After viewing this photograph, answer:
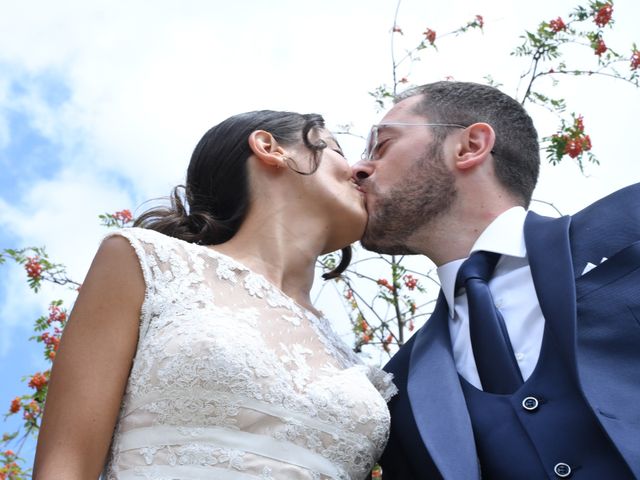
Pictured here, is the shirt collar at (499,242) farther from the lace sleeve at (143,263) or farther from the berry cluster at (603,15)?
the berry cluster at (603,15)

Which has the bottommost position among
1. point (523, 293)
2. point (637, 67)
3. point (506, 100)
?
point (523, 293)

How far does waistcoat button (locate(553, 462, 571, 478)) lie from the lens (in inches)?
108

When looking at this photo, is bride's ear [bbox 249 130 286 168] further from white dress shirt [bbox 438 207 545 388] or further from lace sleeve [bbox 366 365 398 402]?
lace sleeve [bbox 366 365 398 402]

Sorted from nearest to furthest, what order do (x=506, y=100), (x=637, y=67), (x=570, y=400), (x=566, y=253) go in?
(x=570, y=400)
(x=566, y=253)
(x=506, y=100)
(x=637, y=67)

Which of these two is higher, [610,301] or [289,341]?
[289,341]

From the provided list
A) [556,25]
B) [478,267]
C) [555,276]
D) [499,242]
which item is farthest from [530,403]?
[556,25]

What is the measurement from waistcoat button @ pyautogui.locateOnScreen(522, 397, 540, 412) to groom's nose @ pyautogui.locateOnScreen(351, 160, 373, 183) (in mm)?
1569

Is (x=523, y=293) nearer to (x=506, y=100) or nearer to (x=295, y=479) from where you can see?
(x=295, y=479)

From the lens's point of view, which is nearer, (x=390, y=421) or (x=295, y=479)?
(x=295, y=479)

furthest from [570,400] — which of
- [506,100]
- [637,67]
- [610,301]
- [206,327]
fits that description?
[637,67]

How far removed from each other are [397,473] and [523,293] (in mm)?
805

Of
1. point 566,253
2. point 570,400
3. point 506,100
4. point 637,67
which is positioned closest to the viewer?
point 570,400

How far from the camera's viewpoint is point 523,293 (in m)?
3.31

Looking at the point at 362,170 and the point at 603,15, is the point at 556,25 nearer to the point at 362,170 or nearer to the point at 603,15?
the point at 603,15
